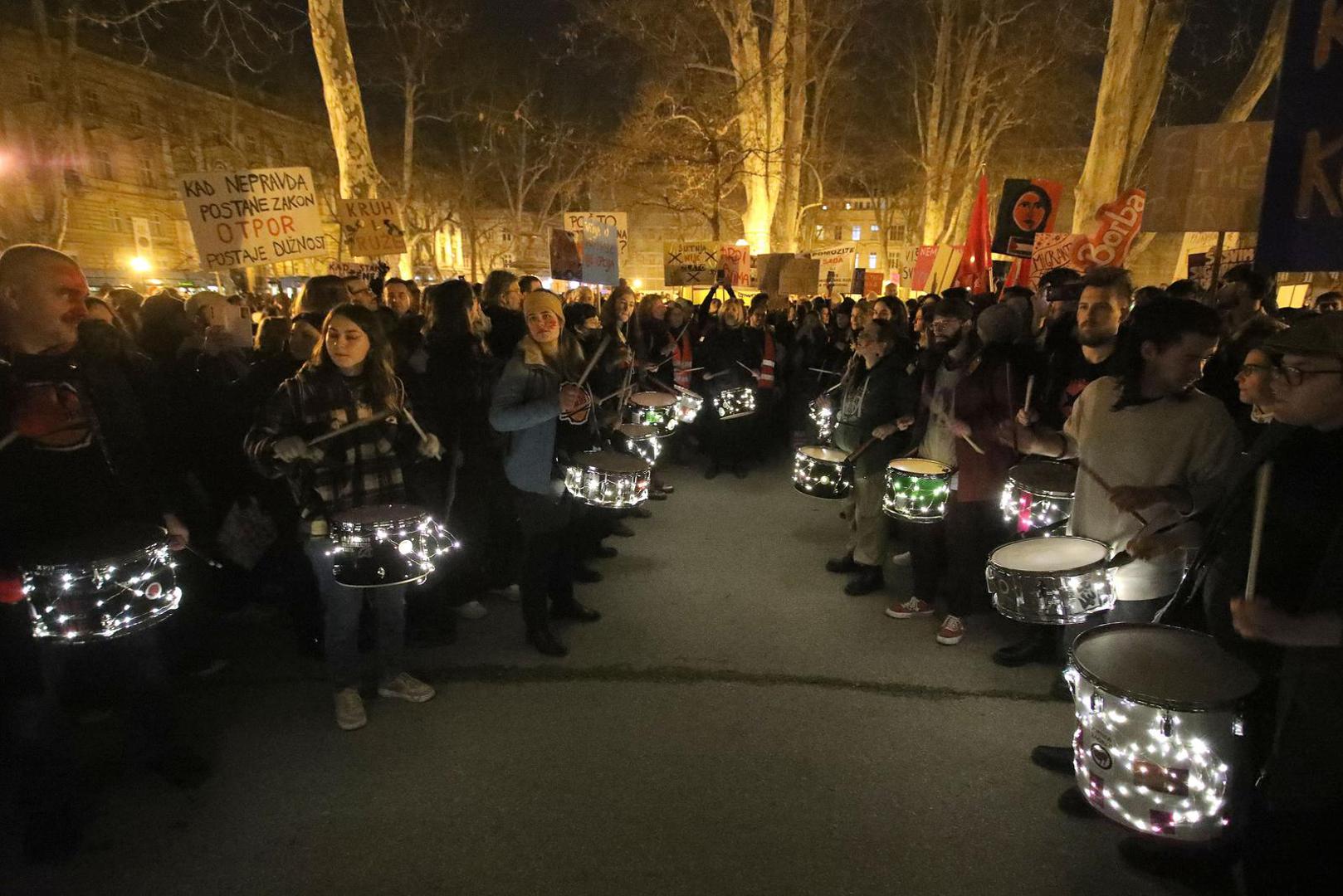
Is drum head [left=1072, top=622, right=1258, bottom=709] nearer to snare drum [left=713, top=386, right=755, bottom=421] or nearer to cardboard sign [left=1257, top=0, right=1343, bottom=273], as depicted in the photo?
cardboard sign [left=1257, top=0, right=1343, bottom=273]

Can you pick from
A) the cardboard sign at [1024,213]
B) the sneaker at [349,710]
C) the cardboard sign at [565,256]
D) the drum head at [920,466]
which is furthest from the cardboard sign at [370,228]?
the cardboard sign at [1024,213]

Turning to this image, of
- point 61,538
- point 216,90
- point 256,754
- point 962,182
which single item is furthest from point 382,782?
point 216,90

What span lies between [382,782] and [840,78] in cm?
3178

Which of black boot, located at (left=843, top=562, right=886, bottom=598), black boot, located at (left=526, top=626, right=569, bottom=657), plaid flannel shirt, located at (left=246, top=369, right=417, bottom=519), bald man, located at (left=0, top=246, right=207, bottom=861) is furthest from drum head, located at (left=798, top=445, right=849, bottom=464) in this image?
bald man, located at (left=0, top=246, right=207, bottom=861)

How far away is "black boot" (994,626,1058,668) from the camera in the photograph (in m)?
4.79

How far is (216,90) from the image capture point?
1640 inches

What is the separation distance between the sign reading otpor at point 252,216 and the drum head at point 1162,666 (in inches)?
279

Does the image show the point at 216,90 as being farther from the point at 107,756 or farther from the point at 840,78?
the point at 107,756

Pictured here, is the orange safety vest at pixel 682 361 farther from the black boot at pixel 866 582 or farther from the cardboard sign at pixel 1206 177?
the cardboard sign at pixel 1206 177

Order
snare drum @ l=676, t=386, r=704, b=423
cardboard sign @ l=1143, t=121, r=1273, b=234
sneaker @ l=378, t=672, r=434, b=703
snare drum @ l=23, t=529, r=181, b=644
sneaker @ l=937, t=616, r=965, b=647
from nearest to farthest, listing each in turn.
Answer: snare drum @ l=23, t=529, r=181, b=644 → sneaker @ l=378, t=672, r=434, b=703 → sneaker @ l=937, t=616, r=965, b=647 → cardboard sign @ l=1143, t=121, r=1273, b=234 → snare drum @ l=676, t=386, r=704, b=423

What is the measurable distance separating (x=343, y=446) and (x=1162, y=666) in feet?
12.0

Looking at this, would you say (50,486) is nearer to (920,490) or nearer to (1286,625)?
(1286,625)

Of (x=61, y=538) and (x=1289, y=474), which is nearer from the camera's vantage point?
(x=1289, y=474)

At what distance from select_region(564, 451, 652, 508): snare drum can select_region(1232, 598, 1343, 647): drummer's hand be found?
10.3 feet
